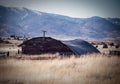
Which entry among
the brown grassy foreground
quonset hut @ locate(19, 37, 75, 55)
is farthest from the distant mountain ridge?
the brown grassy foreground

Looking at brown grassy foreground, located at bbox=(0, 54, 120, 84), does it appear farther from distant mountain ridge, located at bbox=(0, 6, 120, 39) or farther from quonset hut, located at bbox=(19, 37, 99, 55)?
distant mountain ridge, located at bbox=(0, 6, 120, 39)

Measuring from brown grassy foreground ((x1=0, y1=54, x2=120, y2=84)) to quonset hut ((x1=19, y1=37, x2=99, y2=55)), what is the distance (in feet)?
0.29

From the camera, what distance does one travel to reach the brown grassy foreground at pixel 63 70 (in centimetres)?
323

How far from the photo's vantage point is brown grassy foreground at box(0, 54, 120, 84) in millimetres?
3227

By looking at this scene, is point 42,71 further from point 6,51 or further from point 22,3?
point 22,3

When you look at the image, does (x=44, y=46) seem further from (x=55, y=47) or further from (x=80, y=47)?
(x=80, y=47)

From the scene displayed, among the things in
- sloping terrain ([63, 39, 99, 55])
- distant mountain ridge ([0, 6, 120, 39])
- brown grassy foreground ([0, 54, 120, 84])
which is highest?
distant mountain ridge ([0, 6, 120, 39])

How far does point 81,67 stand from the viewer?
332 centimetres

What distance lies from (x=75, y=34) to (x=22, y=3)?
83 centimetres

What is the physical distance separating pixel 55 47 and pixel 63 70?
0.33m

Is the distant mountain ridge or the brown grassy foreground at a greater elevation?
the distant mountain ridge

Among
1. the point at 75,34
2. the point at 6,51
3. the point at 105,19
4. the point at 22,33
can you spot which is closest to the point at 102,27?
the point at 105,19

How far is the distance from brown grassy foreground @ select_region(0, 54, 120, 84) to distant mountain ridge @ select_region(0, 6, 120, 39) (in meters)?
0.32

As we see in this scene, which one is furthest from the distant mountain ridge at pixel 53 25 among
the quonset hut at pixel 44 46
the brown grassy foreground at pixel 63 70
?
the brown grassy foreground at pixel 63 70
